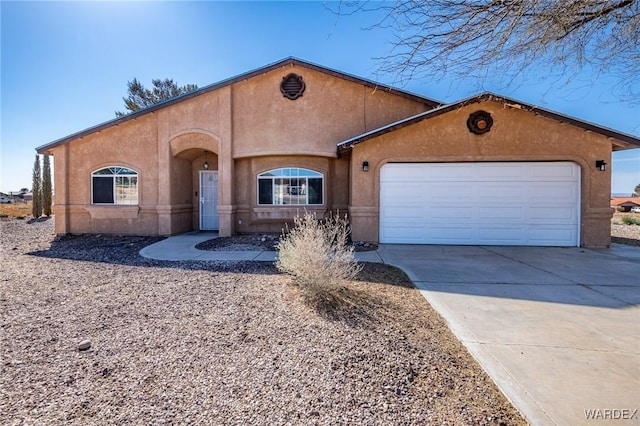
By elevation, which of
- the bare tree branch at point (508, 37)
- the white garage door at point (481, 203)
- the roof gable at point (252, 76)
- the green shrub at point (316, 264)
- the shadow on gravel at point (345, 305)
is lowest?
the shadow on gravel at point (345, 305)

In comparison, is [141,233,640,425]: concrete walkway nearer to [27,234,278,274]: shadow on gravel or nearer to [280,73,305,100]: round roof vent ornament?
[27,234,278,274]: shadow on gravel

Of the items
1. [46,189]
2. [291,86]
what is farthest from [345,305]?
[46,189]

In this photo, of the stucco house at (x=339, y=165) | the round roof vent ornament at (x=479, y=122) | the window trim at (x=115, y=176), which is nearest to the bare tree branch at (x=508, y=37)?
the stucco house at (x=339, y=165)

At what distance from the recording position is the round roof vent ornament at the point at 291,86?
12.3m

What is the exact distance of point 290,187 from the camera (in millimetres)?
12977

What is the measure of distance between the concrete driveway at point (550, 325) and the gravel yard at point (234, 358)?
0.98 ft

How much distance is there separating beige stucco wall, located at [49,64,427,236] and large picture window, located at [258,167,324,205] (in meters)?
0.29

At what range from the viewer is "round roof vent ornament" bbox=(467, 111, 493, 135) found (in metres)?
10.0

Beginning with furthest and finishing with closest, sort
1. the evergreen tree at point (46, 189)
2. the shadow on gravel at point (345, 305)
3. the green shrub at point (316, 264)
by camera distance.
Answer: the evergreen tree at point (46, 189), the green shrub at point (316, 264), the shadow on gravel at point (345, 305)

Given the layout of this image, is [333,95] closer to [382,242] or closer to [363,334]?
[382,242]

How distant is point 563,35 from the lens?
3.76 m

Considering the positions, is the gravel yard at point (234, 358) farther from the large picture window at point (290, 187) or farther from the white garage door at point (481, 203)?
the large picture window at point (290, 187)

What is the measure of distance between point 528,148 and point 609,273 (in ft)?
15.2

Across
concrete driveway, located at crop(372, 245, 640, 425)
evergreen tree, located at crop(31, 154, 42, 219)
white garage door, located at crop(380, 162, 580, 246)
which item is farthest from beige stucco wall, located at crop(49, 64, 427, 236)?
evergreen tree, located at crop(31, 154, 42, 219)
